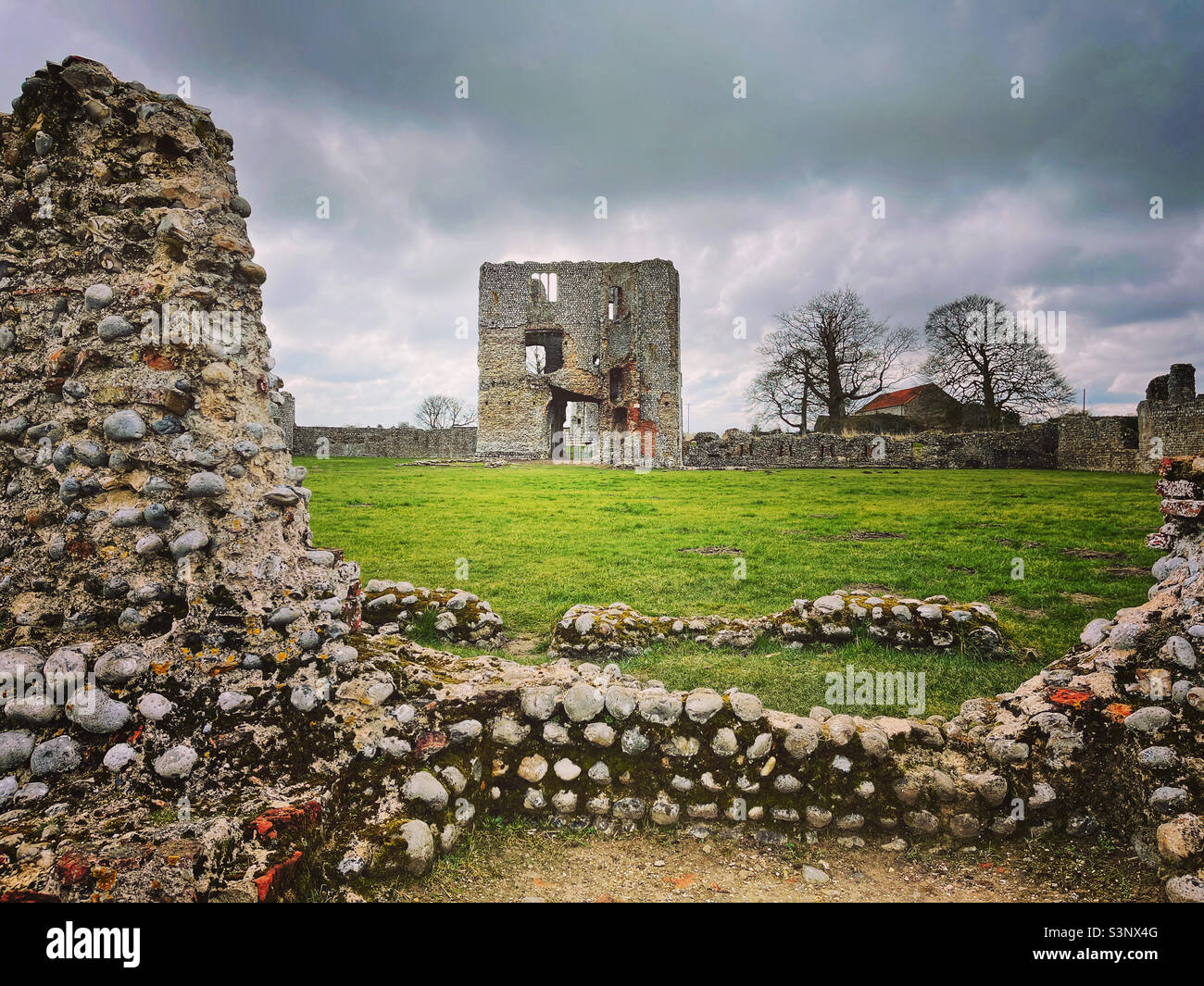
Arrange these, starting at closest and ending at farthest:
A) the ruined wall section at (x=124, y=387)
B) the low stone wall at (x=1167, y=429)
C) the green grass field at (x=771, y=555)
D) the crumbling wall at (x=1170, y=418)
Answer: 1. the ruined wall section at (x=124, y=387)
2. the green grass field at (x=771, y=555)
3. the low stone wall at (x=1167, y=429)
4. the crumbling wall at (x=1170, y=418)

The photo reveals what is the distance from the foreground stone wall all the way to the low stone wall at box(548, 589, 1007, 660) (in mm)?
2103

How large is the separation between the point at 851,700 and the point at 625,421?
32.5 m

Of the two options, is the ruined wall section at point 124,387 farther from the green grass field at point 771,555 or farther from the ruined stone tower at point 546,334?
the ruined stone tower at point 546,334

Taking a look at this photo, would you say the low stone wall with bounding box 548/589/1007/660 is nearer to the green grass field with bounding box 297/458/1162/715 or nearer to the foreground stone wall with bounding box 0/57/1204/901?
the green grass field with bounding box 297/458/1162/715

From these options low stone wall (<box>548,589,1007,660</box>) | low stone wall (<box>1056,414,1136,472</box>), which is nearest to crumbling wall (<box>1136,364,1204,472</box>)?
low stone wall (<box>1056,414,1136,472</box>)

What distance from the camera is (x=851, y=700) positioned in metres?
4.69

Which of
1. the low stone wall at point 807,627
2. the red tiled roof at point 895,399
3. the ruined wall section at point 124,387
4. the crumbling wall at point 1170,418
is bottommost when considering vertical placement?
the low stone wall at point 807,627

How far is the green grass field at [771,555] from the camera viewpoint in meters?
5.54

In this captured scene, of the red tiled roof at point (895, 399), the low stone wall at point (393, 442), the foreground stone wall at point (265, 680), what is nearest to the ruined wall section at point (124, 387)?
the foreground stone wall at point (265, 680)

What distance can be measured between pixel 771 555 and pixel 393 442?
4463cm

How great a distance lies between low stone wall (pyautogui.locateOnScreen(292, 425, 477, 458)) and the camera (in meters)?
47.1

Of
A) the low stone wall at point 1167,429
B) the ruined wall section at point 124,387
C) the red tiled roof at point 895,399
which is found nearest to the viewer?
the ruined wall section at point 124,387

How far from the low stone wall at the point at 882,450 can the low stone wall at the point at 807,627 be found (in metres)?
32.6
